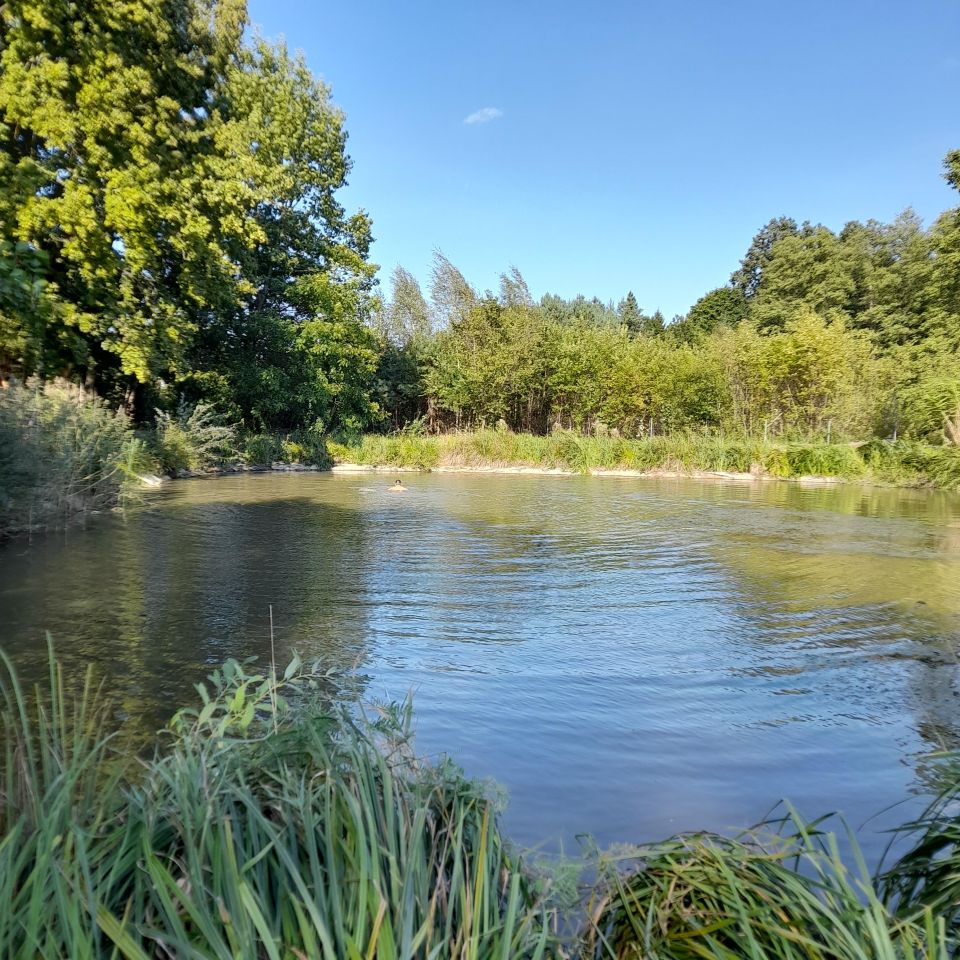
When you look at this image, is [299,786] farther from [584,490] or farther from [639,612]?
[584,490]

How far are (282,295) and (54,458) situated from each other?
19.9m

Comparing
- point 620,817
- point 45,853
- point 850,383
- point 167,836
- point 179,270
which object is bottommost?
point 620,817

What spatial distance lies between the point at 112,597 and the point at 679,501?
1270 centimetres

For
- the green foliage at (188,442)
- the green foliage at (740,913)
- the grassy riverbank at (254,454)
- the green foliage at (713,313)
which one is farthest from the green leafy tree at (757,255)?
the green foliage at (740,913)

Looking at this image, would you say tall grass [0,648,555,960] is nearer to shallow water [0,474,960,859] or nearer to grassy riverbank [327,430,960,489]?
shallow water [0,474,960,859]

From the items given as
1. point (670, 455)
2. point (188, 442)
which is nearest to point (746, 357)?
point (670, 455)

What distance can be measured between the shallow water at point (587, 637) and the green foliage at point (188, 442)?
29.6 feet

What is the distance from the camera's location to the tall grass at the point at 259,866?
58.5 inches

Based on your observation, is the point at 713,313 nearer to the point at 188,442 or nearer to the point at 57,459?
the point at 188,442

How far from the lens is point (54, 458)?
10.1 m

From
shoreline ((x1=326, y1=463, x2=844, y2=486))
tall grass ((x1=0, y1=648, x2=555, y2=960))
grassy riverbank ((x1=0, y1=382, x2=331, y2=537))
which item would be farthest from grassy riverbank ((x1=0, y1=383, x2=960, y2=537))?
tall grass ((x1=0, y1=648, x2=555, y2=960))

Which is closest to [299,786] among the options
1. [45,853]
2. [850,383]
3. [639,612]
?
[45,853]

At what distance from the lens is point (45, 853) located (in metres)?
1.59

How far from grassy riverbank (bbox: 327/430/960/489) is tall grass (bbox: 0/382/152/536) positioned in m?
15.2
